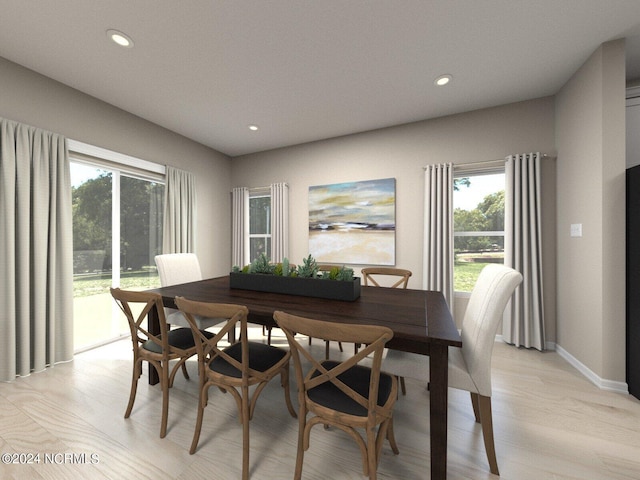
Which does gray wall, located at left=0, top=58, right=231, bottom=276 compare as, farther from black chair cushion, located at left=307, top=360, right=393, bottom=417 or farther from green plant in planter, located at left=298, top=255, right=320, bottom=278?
black chair cushion, located at left=307, top=360, right=393, bottom=417

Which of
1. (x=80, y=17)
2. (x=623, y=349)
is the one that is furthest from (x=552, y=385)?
(x=80, y=17)

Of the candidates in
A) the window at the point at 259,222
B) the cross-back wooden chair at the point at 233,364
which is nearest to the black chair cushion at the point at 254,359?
the cross-back wooden chair at the point at 233,364

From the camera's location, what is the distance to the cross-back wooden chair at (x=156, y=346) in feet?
4.87

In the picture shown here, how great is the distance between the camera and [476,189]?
3.18 metres

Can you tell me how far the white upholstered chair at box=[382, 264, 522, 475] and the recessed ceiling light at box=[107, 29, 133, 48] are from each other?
2.90 metres

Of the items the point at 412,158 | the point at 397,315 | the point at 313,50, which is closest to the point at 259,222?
the point at 412,158

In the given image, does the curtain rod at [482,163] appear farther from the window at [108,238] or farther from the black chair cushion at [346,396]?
the window at [108,238]

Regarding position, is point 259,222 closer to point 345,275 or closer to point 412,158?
point 412,158

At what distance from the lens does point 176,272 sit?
2.60 metres

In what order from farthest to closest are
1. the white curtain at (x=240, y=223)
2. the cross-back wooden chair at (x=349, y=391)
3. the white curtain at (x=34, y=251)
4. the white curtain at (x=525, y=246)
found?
the white curtain at (x=240, y=223) → the white curtain at (x=525, y=246) → the white curtain at (x=34, y=251) → the cross-back wooden chair at (x=349, y=391)

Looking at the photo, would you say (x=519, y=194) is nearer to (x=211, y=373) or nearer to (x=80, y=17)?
(x=211, y=373)

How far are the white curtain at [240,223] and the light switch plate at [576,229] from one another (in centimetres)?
433

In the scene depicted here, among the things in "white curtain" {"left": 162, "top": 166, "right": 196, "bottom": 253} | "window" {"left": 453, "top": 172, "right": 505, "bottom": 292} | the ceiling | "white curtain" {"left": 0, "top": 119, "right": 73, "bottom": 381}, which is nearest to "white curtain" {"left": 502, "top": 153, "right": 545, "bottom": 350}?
"window" {"left": 453, "top": 172, "right": 505, "bottom": 292}

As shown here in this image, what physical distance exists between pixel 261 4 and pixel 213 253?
356 cm
